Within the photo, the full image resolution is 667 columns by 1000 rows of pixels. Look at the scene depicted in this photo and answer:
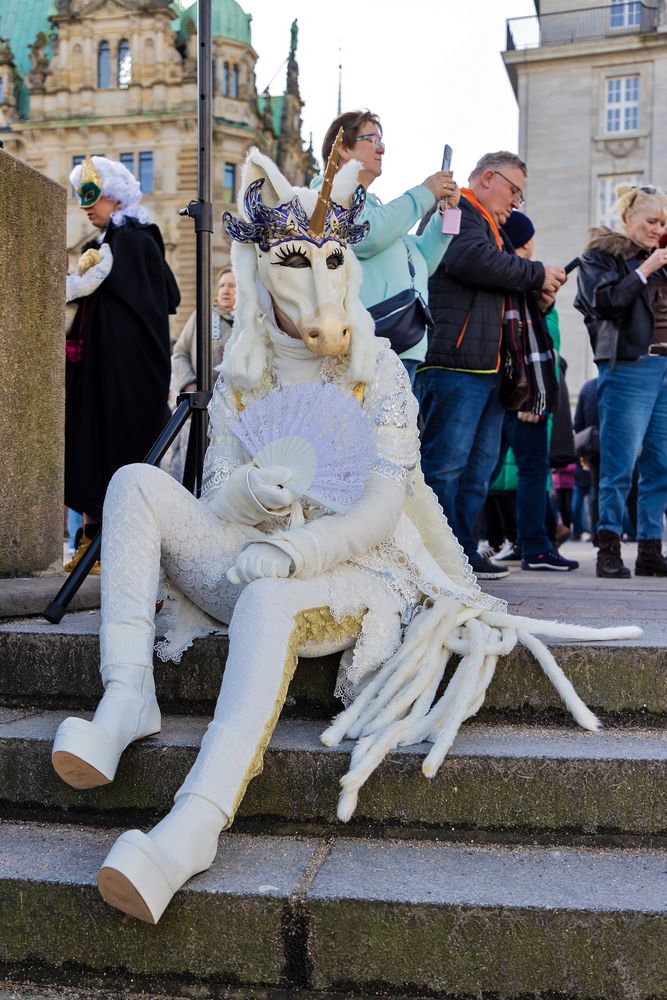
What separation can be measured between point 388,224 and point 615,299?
1.76 metres

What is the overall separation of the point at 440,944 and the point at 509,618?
1.02 m

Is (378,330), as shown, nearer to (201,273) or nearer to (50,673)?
(201,273)

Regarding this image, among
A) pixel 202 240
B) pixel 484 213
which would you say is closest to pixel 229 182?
pixel 484 213

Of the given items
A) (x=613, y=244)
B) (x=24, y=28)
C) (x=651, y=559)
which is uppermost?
(x=24, y=28)

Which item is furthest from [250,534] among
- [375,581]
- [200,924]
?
[200,924]

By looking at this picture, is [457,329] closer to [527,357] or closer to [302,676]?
[527,357]

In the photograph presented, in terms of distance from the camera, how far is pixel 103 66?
4144 cm

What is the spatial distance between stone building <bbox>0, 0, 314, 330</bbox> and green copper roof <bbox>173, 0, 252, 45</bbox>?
1.5 inches

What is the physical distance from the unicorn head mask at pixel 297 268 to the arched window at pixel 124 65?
134 feet

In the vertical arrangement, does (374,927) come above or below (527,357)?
below

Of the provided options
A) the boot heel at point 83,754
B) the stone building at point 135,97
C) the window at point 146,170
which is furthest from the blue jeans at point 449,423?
the window at point 146,170

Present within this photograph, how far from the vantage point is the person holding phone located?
14.3 feet

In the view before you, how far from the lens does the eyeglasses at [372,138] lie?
14.9 ft

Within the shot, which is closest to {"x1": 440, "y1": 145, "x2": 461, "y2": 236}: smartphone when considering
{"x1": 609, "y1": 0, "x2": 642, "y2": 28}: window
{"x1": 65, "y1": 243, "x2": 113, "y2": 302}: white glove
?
{"x1": 65, "y1": 243, "x2": 113, "y2": 302}: white glove
